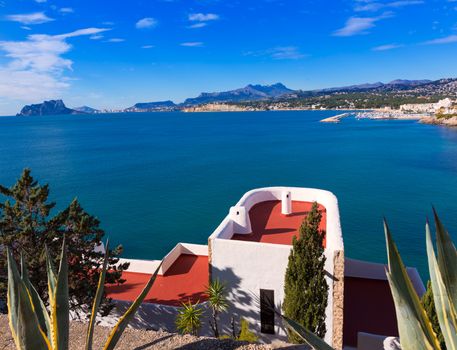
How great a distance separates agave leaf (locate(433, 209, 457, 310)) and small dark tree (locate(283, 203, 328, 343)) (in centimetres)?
642

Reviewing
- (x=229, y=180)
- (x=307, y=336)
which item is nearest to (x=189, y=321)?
(x=307, y=336)

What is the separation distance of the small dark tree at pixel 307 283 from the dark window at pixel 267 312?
94cm

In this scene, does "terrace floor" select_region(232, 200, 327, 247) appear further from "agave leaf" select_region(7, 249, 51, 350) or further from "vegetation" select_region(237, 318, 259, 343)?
"agave leaf" select_region(7, 249, 51, 350)

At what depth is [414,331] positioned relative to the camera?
2855 mm

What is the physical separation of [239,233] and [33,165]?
54920mm

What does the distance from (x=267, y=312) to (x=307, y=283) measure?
6.75 feet

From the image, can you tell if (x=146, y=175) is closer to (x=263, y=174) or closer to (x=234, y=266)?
(x=263, y=174)

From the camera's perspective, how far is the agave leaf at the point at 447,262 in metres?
2.90

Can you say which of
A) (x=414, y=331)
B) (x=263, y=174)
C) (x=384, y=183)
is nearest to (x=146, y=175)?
(x=263, y=174)

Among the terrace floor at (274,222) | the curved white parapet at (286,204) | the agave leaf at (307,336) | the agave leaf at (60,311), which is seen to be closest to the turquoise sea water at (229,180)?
the terrace floor at (274,222)

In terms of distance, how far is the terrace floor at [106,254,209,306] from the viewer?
12383 mm

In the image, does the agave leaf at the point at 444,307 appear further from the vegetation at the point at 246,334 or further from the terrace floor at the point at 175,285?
the terrace floor at the point at 175,285

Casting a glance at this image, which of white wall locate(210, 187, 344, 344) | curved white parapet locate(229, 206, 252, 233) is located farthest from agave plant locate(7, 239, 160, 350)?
curved white parapet locate(229, 206, 252, 233)

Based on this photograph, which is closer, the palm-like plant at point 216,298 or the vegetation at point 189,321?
the vegetation at point 189,321
